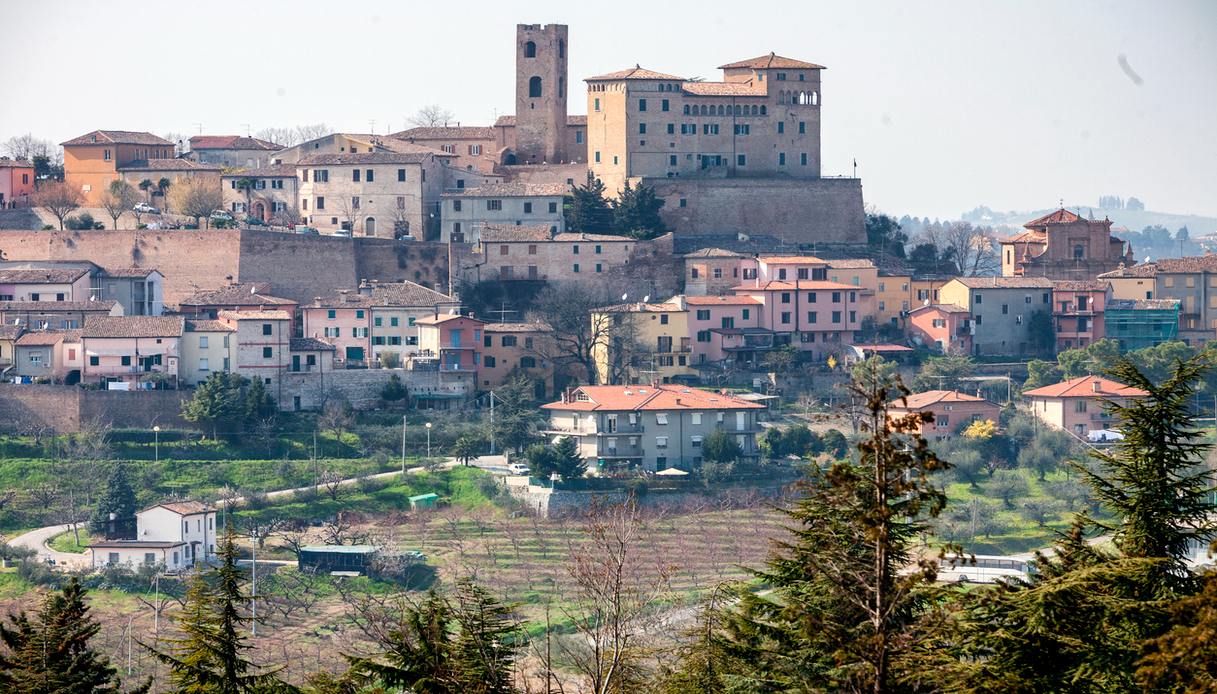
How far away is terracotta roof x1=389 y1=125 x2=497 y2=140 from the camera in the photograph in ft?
201

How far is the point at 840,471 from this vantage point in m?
12.0

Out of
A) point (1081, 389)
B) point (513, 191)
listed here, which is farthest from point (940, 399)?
point (513, 191)

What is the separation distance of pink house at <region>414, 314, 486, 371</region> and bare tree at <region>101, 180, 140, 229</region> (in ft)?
43.0

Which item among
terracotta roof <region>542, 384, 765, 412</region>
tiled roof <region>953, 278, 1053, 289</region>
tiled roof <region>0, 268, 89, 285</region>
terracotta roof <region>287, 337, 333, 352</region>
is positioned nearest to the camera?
terracotta roof <region>542, 384, 765, 412</region>

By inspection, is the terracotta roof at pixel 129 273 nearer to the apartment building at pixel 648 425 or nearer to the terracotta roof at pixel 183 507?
the apartment building at pixel 648 425

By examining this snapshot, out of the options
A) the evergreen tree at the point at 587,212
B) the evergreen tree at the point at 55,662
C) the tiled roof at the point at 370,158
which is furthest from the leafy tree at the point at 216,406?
the evergreen tree at the point at 55,662

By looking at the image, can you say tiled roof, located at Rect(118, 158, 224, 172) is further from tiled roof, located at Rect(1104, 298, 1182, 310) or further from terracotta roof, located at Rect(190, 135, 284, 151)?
tiled roof, located at Rect(1104, 298, 1182, 310)

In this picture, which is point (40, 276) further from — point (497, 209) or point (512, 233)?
point (497, 209)

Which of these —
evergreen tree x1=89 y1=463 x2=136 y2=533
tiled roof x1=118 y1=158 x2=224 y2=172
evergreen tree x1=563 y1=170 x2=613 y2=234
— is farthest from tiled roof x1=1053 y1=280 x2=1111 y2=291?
evergreen tree x1=89 y1=463 x2=136 y2=533

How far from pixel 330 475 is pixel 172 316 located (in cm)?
749

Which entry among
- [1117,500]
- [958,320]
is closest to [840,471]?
[1117,500]

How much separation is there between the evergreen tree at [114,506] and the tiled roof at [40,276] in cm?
1104

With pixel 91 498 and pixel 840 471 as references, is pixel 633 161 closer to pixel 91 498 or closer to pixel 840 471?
pixel 91 498

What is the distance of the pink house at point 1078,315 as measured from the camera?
52.2 m
